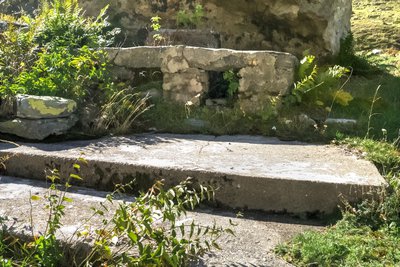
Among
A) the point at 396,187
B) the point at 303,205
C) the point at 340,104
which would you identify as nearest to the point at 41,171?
the point at 303,205

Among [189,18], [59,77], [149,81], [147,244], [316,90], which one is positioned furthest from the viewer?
[189,18]

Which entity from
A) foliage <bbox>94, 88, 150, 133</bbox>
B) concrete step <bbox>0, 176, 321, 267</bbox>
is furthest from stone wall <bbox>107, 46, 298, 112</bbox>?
concrete step <bbox>0, 176, 321, 267</bbox>

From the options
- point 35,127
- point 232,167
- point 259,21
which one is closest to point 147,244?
point 232,167

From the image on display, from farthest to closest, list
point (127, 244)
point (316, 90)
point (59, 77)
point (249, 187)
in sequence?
point (316, 90) → point (59, 77) → point (249, 187) → point (127, 244)

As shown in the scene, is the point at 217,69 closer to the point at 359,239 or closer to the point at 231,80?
the point at 231,80

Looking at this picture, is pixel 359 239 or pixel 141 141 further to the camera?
pixel 141 141

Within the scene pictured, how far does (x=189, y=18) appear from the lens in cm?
803

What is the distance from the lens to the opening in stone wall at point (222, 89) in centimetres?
542

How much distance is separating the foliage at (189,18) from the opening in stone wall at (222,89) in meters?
2.44

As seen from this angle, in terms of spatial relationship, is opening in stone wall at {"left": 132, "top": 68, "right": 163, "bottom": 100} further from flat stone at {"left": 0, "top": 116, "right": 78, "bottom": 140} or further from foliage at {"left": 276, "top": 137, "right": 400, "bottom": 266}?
foliage at {"left": 276, "top": 137, "right": 400, "bottom": 266}

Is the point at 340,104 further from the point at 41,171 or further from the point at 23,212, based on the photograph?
the point at 23,212

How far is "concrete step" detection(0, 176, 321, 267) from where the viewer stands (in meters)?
2.72

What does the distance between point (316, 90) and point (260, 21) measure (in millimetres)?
2863

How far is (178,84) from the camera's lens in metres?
5.51
